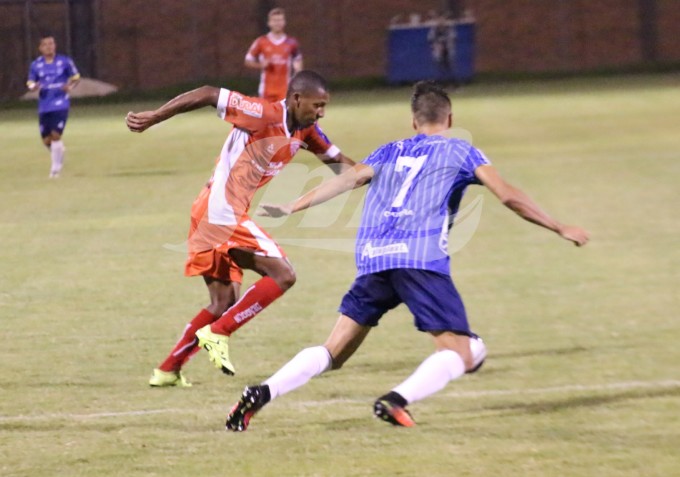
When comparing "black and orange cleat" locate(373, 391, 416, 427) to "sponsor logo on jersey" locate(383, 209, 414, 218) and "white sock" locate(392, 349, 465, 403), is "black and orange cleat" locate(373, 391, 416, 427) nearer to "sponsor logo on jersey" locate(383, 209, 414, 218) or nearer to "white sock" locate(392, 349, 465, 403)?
"white sock" locate(392, 349, 465, 403)

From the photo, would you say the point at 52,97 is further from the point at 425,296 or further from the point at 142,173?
the point at 425,296

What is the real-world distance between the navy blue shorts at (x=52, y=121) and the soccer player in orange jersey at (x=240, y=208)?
43.3 feet

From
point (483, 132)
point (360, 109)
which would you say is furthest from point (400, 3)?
point (483, 132)

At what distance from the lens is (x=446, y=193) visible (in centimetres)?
596

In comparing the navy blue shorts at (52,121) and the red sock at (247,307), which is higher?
the red sock at (247,307)

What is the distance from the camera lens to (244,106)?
22.8 ft

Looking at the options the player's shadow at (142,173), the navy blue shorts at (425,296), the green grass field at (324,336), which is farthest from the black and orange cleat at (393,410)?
the player's shadow at (142,173)

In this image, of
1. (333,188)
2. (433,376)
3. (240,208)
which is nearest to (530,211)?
(433,376)

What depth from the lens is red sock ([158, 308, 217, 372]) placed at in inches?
284

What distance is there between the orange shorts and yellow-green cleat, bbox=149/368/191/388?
593mm

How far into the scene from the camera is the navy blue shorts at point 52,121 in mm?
19875

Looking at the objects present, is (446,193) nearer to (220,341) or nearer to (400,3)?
(220,341)

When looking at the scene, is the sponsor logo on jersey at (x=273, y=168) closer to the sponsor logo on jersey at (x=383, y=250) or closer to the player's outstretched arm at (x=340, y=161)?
the player's outstretched arm at (x=340, y=161)

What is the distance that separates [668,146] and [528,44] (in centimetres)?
2153
